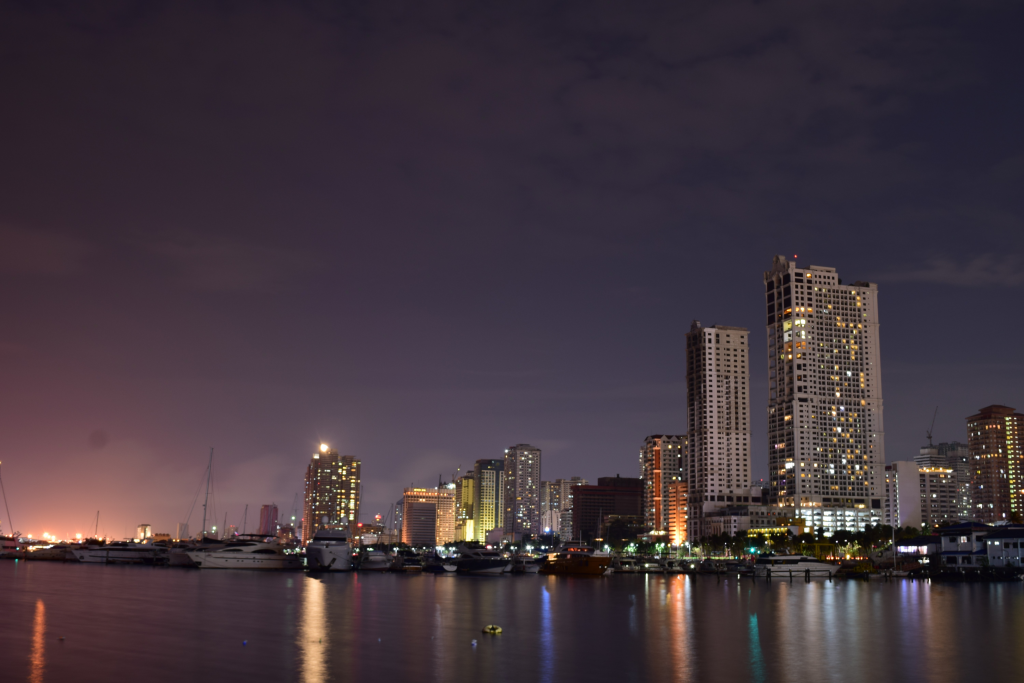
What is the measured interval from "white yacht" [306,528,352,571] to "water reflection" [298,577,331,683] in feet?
302

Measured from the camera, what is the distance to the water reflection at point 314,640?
162ft

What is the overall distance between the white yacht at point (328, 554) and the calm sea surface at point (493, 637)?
78.6 metres

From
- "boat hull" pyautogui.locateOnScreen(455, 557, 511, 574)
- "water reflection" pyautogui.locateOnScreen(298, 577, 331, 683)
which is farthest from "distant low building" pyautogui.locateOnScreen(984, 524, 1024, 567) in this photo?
"water reflection" pyautogui.locateOnScreen(298, 577, 331, 683)

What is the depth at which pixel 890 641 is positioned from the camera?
66688 millimetres

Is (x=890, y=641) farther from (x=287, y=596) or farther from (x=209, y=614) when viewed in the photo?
(x=287, y=596)

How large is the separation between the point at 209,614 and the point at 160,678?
114 feet

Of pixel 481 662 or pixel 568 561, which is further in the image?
pixel 568 561

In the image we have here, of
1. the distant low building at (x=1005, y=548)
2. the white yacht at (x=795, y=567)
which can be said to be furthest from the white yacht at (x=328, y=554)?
the distant low building at (x=1005, y=548)

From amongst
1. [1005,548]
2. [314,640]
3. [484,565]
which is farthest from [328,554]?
[1005,548]

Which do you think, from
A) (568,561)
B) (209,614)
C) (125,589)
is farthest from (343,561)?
(209,614)

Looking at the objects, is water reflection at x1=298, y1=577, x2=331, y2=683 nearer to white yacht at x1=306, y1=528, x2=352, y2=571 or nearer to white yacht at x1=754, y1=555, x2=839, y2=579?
white yacht at x1=306, y1=528, x2=352, y2=571

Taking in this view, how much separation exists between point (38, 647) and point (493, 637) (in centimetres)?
2981

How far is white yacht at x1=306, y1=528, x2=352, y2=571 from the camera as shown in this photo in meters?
190

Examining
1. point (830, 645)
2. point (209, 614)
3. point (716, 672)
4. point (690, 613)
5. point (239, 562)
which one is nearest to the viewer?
point (716, 672)
